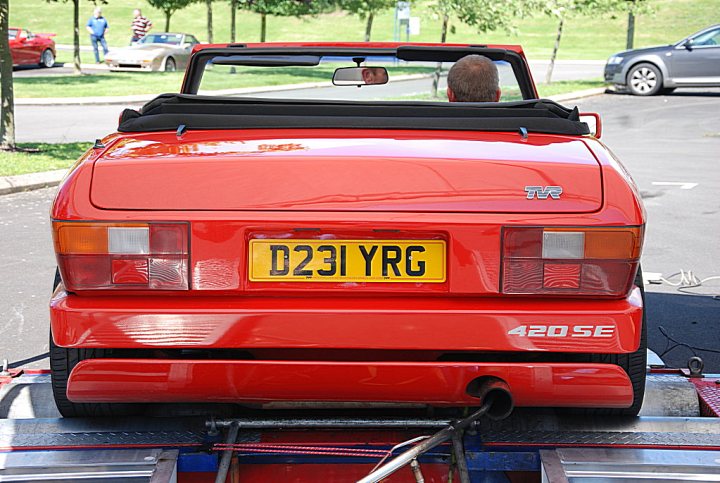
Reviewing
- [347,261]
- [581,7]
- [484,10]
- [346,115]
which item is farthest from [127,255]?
[581,7]

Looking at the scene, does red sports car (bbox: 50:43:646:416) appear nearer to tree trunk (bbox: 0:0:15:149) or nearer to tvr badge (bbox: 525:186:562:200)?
tvr badge (bbox: 525:186:562:200)

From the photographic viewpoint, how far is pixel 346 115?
3.68 metres

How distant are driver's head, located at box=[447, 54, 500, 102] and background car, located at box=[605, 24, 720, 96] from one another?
20755 mm

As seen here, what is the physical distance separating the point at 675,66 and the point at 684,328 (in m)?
19.6

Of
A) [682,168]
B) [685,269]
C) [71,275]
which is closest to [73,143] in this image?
[682,168]

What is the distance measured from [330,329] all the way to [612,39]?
200 feet

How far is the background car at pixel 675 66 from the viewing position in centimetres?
2378

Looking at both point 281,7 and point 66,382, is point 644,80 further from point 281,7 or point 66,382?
point 66,382

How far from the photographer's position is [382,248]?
9.58ft

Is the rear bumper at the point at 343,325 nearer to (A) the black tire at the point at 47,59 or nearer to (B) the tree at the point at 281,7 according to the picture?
(B) the tree at the point at 281,7

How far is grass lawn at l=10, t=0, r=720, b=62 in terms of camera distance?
5898cm

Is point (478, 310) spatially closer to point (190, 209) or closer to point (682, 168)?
point (190, 209)

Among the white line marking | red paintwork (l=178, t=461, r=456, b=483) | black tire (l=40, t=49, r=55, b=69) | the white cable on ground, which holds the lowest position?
black tire (l=40, t=49, r=55, b=69)

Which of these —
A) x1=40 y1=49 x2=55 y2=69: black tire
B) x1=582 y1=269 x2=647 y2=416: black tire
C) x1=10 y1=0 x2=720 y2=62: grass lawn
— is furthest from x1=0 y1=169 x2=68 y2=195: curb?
x1=10 y1=0 x2=720 y2=62: grass lawn
